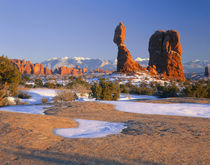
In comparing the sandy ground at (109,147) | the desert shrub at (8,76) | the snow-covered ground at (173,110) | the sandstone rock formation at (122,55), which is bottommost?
the snow-covered ground at (173,110)

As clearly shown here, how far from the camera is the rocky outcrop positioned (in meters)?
51.8

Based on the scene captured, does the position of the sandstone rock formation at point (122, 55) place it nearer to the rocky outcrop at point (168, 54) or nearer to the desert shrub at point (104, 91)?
the rocky outcrop at point (168, 54)

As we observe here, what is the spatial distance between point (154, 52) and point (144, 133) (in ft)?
173

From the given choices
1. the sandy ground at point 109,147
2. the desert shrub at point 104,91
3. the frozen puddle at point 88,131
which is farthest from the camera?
the desert shrub at point 104,91

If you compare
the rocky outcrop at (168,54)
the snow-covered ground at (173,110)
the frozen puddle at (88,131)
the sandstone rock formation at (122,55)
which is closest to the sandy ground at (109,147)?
the frozen puddle at (88,131)

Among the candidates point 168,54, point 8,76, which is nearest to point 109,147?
point 8,76

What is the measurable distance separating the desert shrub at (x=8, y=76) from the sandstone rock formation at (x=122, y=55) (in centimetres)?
3403

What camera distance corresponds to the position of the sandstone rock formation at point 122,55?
156 feet

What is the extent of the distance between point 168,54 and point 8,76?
4522cm

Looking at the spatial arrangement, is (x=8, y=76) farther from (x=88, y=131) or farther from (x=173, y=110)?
(x=173, y=110)

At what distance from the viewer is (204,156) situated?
3.38 m

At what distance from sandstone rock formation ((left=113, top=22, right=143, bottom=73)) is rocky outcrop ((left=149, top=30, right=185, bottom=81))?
28.4 feet

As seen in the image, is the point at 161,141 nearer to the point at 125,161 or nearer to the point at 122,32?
the point at 125,161

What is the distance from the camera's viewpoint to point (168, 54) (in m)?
51.7
